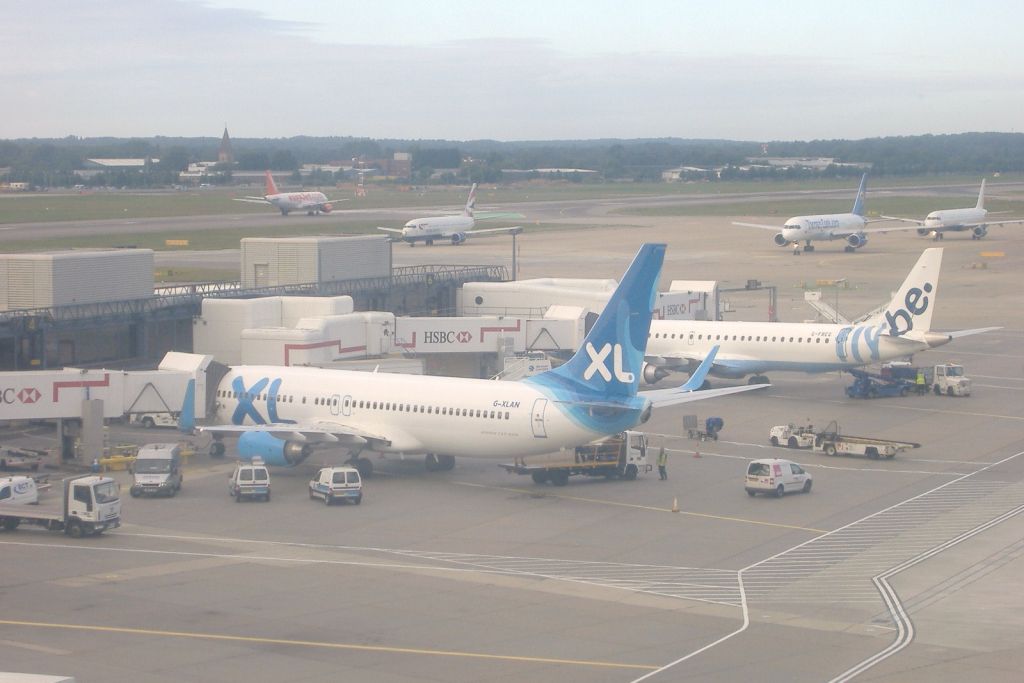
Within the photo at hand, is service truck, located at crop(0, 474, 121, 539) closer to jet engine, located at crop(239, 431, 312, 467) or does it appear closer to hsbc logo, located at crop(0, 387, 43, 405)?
jet engine, located at crop(239, 431, 312, 467)

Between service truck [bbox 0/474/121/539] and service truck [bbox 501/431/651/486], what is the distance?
47.2 ft

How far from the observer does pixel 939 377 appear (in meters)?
67.9

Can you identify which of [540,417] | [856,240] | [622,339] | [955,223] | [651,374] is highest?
[955,223]

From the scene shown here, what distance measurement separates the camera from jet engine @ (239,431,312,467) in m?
48.8

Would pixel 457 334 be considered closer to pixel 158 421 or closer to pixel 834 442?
pixel 158 421

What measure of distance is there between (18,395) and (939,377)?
4330cm

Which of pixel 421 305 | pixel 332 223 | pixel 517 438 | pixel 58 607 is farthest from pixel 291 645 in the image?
pixel 332 223

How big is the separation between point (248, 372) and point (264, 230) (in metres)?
105

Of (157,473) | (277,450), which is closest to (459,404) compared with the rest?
(277,450)

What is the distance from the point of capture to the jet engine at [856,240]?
15212 cm

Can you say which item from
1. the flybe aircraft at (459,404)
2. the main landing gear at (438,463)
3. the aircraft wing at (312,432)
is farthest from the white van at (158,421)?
the main landing gear at (438,463)

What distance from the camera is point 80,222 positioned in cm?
16038

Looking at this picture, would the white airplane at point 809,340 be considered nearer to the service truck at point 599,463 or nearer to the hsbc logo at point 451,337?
the hsbc logo at point 451,337

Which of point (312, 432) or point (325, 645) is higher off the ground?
point (312, 432)
